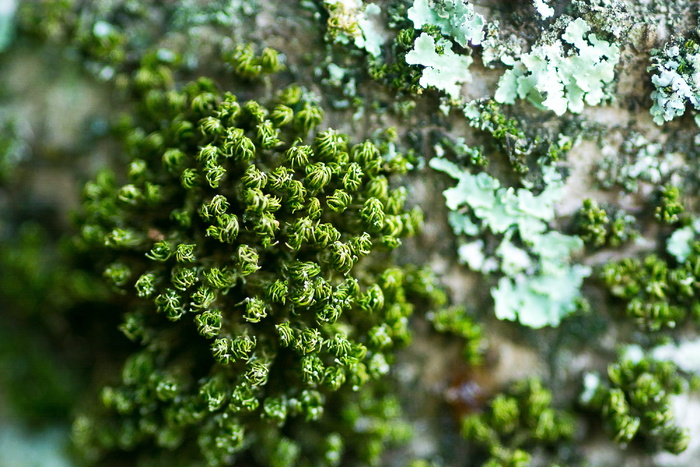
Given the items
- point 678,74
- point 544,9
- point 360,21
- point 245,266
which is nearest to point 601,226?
point 678,74

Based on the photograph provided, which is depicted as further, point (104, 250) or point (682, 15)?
point (104, 250)

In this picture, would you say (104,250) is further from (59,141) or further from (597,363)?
(597,363)

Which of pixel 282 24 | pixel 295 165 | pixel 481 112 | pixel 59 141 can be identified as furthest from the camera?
pixel 59 141

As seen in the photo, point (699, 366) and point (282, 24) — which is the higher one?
point (282, 24)

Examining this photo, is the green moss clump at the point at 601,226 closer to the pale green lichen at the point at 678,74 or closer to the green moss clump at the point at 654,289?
the green moss clump at the point at 654,289

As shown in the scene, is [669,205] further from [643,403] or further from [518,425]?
[518,425]

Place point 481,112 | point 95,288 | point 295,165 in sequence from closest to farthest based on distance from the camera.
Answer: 1. point 295,165
2. point 481,112
3. point 95,288

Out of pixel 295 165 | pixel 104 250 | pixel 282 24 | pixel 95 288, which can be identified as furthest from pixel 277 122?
pixel 95 288

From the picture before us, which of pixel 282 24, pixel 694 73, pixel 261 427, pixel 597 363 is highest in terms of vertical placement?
pixel 694 73
